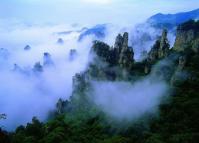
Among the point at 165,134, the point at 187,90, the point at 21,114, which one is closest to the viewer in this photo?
the point at 165,134

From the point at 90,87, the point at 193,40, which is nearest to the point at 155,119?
the point at 90,87

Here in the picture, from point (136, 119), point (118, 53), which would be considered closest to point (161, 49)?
point (118, 53)

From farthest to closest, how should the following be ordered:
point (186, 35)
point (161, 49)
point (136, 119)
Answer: point (186, 35)
point (161, 49)
point (136, 119)

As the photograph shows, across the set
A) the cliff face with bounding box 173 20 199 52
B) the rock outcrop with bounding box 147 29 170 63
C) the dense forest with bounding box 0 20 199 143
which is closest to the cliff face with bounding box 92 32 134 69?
the dense forest with bounding box 0 20 199 143

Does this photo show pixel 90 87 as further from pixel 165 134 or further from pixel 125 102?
pixel 165 134

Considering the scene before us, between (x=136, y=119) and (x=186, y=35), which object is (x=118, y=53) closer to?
(x=186, y=35)

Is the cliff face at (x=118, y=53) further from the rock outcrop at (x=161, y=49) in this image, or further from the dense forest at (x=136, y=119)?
the rock outcrop at (x=161, y=49)

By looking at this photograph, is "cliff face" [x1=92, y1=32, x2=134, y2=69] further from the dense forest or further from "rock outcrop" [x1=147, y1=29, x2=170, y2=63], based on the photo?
"rock outcrop" [x1=147, y1=29, x2=170, y2=63]

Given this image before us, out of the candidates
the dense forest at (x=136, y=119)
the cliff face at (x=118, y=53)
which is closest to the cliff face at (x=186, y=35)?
the dense forest at (x=136, y=119)
